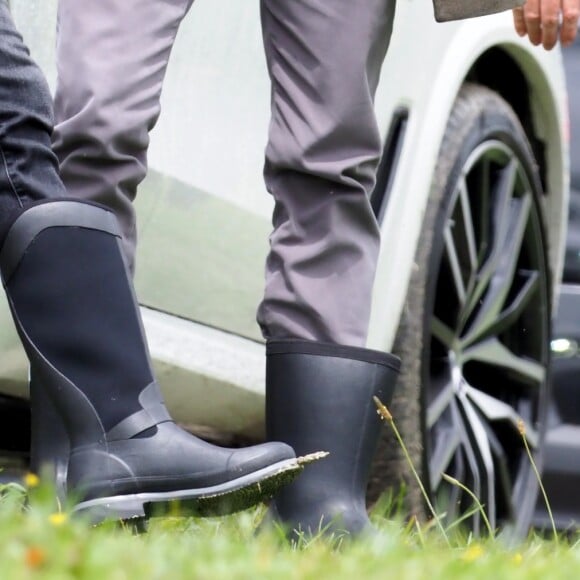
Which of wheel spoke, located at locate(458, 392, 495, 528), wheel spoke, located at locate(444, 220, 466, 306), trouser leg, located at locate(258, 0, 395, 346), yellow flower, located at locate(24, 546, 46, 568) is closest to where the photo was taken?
yellow flower, located at locate(24, 546, 46, 568)

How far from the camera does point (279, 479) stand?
6.97ft

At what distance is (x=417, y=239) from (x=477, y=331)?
1.41ft

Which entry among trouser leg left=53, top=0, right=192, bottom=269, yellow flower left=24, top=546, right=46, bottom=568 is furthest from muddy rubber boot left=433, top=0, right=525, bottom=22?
yellow flower left=24, top=546, right=46, bottom=568

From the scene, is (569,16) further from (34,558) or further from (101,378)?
(34,558)

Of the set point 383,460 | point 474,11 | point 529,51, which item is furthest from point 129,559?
point 529,51

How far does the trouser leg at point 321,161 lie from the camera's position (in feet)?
7.80

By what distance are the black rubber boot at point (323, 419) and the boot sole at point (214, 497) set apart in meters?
0.27

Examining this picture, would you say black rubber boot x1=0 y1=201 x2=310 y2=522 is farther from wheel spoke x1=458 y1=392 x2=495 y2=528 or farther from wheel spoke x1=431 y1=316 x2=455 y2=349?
wheel spoke x1=458 y1=392 x2=495 y2=528

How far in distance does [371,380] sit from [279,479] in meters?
0.40

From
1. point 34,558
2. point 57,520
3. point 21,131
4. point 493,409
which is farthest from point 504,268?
point 34,558

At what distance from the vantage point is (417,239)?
3.03 m

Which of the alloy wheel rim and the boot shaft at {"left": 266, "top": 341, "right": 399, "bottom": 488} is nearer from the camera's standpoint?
the boot shaft at {"left": 266, "top": 341, "right": 399, "bottom": 488}

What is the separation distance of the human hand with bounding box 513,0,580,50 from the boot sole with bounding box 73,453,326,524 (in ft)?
3.27

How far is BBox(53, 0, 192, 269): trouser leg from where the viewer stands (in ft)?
7.11
